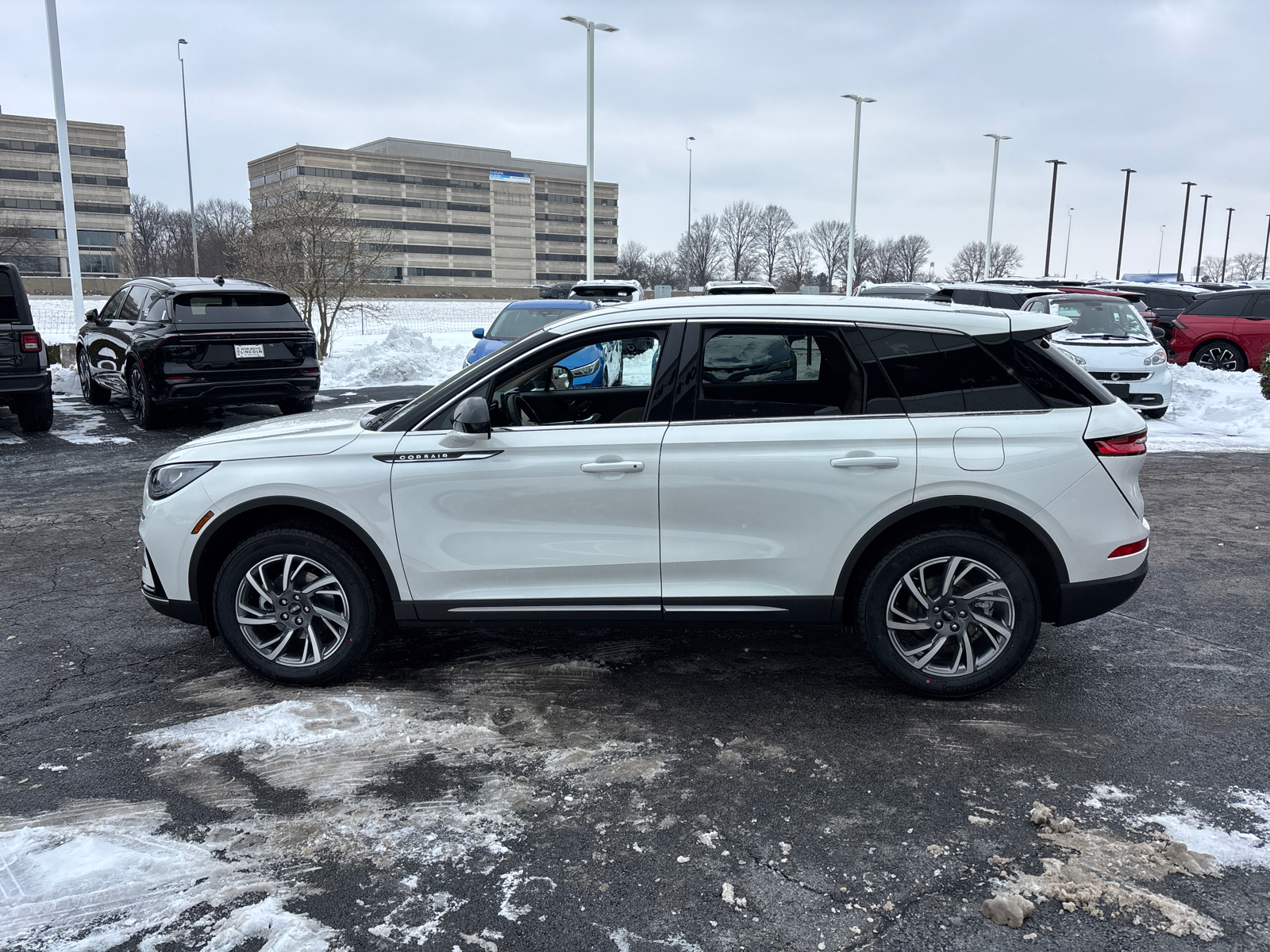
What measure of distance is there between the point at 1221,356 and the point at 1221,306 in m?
0.95

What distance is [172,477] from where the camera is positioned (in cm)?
434

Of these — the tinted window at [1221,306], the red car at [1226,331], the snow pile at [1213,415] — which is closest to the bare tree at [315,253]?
the snow pile at [1213,415]

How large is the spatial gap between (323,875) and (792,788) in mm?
1656

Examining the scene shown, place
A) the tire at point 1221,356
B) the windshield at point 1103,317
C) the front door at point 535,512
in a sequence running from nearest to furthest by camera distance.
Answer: the front door at point 535,512 < the windshield at point 1103,317 < the tire at point 1221,356

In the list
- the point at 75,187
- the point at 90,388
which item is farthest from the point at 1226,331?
the point at 75,187

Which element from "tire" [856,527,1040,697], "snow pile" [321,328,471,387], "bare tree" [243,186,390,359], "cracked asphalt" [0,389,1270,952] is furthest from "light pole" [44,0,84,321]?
"tire" [856,527,1040,697]

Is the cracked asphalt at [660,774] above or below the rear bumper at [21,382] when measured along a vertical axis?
below

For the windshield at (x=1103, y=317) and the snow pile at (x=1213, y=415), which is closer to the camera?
the snow pile at (x=1213, y=415)

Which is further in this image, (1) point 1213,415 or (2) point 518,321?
(2) point 518,321

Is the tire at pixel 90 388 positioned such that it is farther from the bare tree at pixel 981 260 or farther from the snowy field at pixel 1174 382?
the bare tree at pixel 981 260

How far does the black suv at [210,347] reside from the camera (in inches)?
437

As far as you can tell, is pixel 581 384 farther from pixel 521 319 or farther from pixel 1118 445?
pixel 521 319

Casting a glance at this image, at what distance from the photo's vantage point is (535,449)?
13.4 ft

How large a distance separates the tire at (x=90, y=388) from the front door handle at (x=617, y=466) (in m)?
12.3
